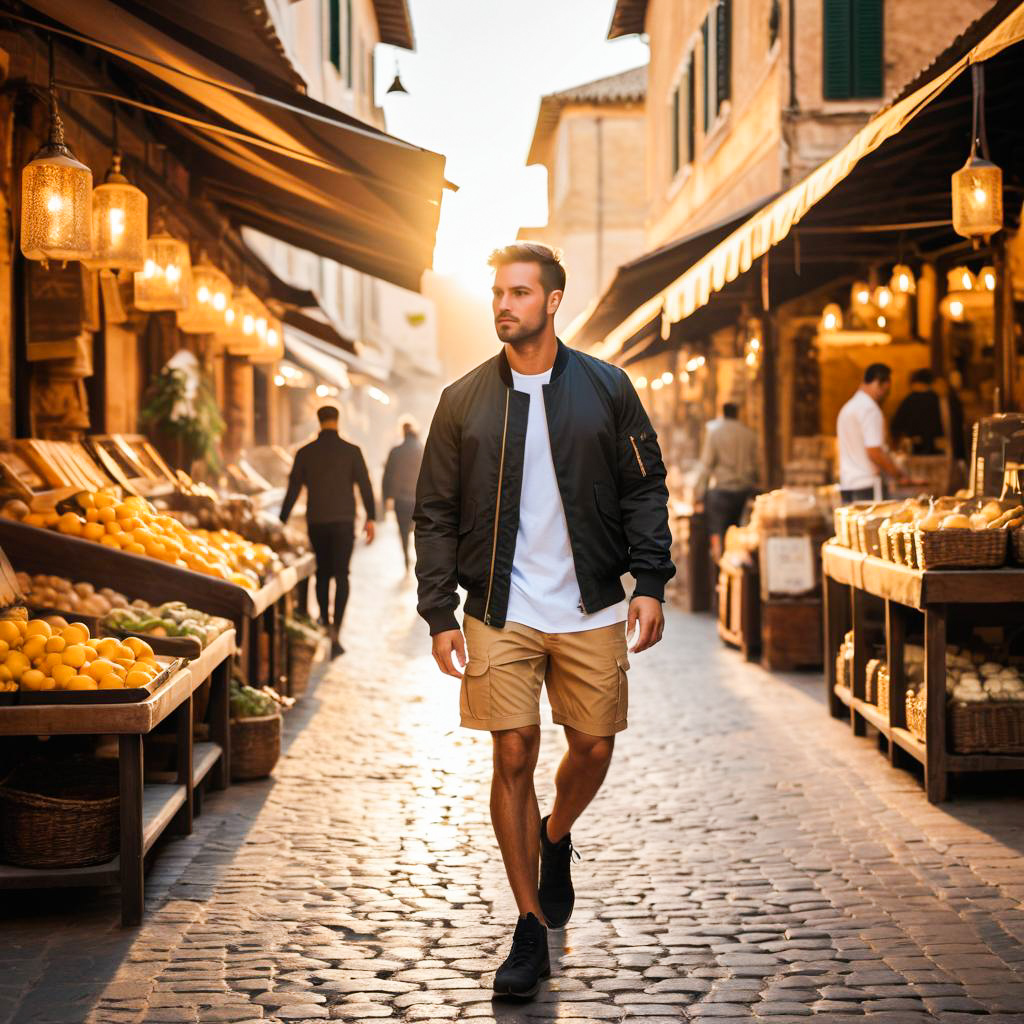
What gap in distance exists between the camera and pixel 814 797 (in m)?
6.76

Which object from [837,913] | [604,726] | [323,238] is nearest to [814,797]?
[837,913]

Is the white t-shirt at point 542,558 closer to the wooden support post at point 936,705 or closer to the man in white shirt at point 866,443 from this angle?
the wooden support post at point 936,705

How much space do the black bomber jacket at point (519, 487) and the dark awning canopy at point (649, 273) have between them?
8165 millimetres

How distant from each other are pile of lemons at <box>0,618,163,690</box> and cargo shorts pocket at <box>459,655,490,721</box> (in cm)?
133

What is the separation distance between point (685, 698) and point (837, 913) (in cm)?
475

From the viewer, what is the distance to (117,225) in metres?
7.95

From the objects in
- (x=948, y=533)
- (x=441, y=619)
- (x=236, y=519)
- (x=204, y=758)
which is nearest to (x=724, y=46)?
Answer: (x=236, y=519)

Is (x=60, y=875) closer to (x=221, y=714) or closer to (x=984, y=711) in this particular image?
(x=221, y=714)

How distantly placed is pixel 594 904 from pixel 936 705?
2116mm

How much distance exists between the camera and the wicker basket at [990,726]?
651 centimetres

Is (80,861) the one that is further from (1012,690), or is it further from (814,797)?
(1012,690)

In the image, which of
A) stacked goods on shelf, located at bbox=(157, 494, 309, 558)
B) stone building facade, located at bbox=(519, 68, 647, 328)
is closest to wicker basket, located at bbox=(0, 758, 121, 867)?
stacked goods on shelf, located at bbox=(157, 494, 309, 558)

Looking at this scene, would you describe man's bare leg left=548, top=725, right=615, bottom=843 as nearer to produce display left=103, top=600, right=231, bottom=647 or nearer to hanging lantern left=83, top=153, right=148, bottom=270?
produce display left=103, top=600, right=231, bottom=647

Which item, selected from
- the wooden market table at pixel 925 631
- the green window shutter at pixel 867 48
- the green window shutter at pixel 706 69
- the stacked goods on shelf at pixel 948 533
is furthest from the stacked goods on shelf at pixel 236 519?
the green window shutter at pixel 706 69
